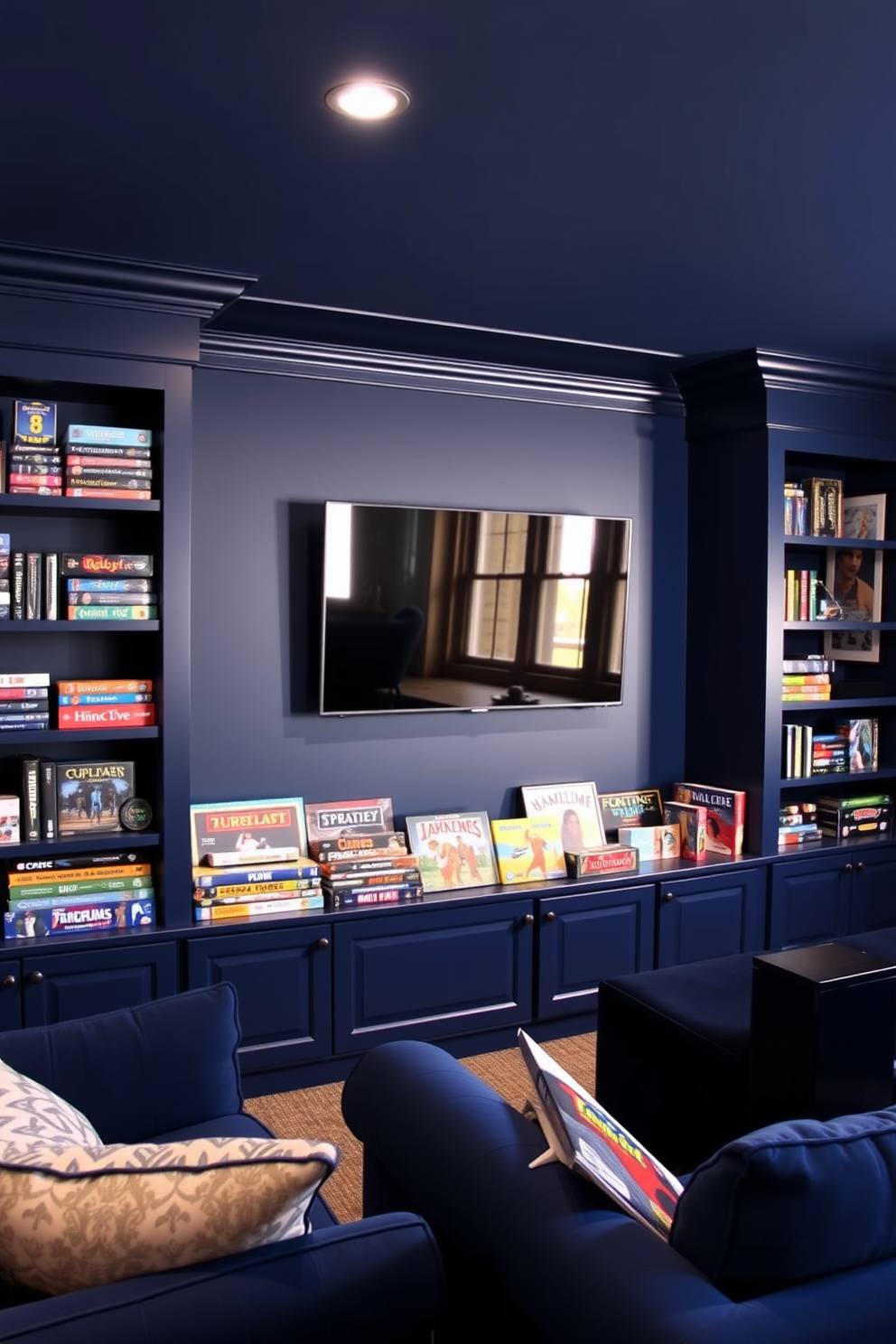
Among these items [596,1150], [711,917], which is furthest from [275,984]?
[596,1150]

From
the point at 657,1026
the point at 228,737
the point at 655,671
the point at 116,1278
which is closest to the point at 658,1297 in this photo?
the point at 116,1278

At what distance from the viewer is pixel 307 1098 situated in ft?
11.6

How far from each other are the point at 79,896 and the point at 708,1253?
248 centimetres

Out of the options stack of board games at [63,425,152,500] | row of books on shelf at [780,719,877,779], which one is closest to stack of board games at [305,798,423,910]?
stack of board games at [63,425,152,500]

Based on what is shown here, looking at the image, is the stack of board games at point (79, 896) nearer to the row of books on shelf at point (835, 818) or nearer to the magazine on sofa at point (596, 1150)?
the magazine on sofa at point (596, 1150)

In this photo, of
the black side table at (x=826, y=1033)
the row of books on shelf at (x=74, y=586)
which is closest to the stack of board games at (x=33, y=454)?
the row of books on shelf at (x=74, y=586)

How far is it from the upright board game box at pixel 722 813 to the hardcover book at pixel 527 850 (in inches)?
27.6

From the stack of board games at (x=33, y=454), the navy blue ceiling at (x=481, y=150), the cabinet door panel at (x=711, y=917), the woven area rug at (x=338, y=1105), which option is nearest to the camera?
the navy blue ceiling at (x=481, y=150)

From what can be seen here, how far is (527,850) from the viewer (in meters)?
4.13

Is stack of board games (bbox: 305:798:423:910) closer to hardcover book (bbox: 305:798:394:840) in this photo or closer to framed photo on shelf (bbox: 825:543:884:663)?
hardcover book (bbox: 305:798:394:840)

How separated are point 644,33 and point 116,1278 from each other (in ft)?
6.92

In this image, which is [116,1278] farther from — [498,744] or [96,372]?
[498,744]

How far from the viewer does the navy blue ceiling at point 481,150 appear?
6.42 feet

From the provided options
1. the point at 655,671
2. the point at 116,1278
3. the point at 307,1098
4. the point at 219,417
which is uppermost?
the point at 219,417
